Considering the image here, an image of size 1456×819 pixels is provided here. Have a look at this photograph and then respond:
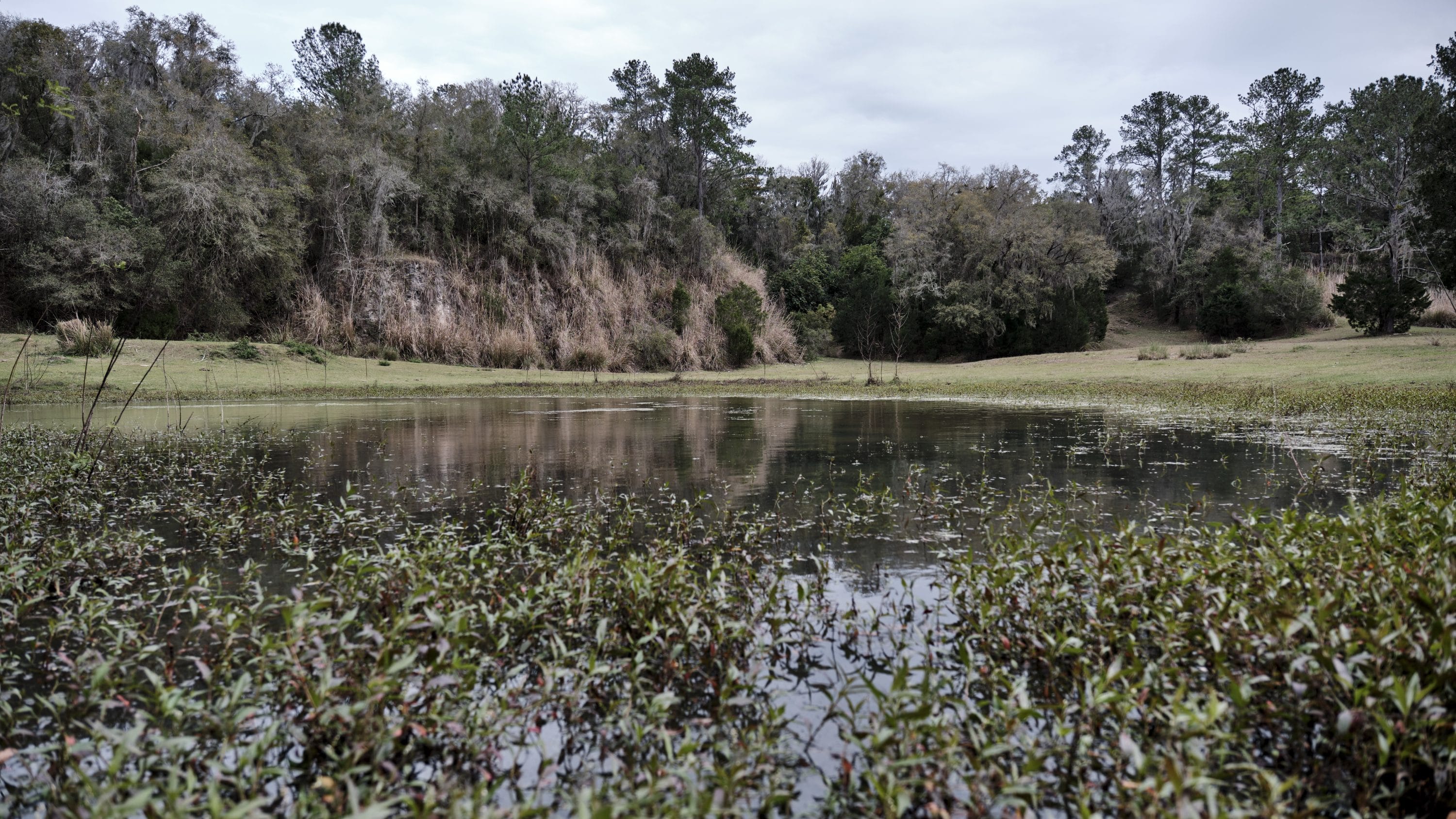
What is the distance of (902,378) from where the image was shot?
27.4m

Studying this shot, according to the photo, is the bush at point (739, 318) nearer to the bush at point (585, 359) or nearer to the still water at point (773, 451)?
the bush at point (585, 359)

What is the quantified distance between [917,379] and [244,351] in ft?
71.1

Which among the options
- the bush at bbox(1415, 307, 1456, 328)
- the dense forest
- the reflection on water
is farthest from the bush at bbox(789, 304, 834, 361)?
the bush at bbox(1415, 307, 1456, 328)

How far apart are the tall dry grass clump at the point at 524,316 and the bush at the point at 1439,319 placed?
88.1 ft

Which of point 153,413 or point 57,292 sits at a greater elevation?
point 57,292

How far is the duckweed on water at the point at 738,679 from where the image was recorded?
2.18 metres

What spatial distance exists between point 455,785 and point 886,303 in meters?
40.1

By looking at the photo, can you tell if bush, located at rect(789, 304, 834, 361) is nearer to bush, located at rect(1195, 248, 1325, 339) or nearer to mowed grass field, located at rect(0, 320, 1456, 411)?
mowed grass field, located at rect(0, 320, 1456, 411)

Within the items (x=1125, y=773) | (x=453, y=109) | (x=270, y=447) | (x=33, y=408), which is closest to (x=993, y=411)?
(x=270, y=447)

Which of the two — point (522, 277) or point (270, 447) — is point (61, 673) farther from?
point (522, 277)

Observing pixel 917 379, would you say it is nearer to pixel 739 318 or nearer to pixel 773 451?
pixel 739 318

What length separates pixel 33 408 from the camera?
1560cm

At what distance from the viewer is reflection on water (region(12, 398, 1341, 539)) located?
7254 mm

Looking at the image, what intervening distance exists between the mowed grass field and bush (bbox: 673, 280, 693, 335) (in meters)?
5.32
